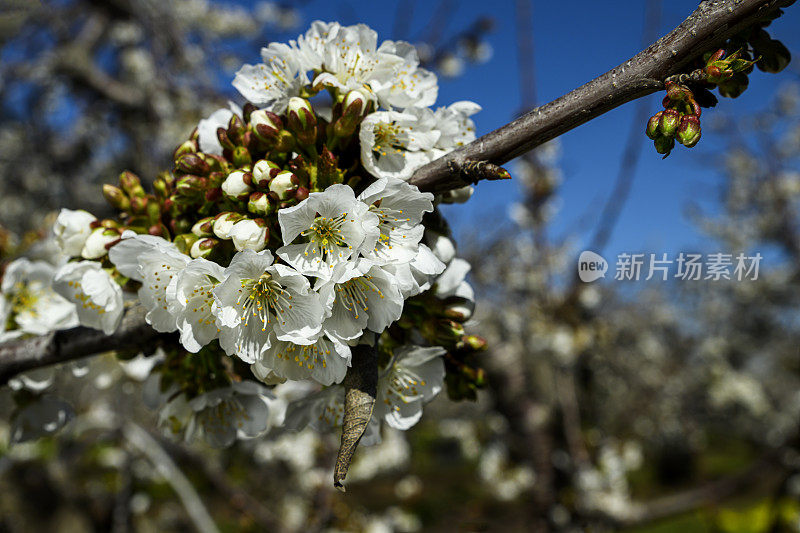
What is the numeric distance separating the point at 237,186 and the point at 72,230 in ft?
1.42

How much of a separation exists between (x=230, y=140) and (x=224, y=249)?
0.81 ft

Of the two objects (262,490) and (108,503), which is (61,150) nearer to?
(108,503)

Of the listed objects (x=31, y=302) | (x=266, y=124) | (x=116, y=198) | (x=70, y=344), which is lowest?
(x=31, y=302)

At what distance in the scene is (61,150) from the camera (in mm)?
5844

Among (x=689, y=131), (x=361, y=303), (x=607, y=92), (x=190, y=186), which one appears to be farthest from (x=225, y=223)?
(x=689, y=131)

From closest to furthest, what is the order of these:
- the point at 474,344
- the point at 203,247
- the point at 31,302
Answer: the point at 203,247 → the point at 474,344 → the point at 31,302

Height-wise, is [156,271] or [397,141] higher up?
[397,141]

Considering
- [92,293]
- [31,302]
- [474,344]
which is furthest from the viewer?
[31,302]

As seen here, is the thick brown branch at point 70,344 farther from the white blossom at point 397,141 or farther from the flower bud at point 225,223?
the white blossom at point 397,141

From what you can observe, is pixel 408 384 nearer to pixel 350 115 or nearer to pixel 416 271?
pixel 416 271

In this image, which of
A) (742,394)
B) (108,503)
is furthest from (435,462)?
(108,503)

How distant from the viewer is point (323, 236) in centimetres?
84

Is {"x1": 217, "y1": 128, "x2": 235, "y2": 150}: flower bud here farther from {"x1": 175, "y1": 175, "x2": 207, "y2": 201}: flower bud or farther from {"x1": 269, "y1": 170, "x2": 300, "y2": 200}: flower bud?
{"x1": 269, "y1": 170, "x2": 300, "y2": 200}: flower bud

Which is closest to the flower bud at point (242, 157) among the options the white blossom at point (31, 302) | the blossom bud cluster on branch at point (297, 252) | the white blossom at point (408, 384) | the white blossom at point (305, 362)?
the blossom bud cluster on branch at point (297, 252)
